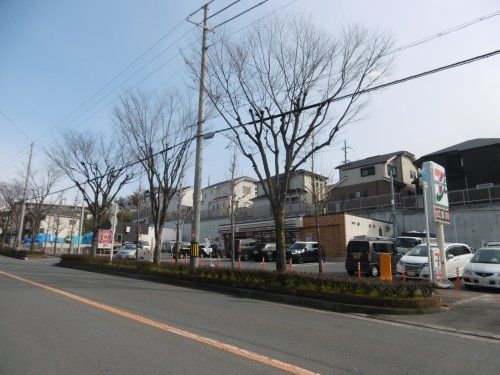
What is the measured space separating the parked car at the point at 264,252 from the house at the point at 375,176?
14.5 m

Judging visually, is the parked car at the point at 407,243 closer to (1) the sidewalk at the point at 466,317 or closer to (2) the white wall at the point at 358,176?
(1) the sidewalk at the point at 466,317

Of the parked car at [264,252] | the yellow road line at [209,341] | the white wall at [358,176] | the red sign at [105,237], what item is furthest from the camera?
the white wall at [358,176]

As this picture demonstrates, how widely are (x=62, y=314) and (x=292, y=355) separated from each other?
4899mm

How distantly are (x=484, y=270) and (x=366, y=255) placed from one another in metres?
5.84

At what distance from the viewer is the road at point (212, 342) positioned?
4.84 metres

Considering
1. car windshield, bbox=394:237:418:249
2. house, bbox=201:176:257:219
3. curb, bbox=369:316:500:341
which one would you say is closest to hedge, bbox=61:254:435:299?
curb, bbox=369:316:500:341

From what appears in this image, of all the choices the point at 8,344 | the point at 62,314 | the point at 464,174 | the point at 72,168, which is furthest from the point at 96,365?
the point at 464,174

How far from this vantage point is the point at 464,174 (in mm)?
38375

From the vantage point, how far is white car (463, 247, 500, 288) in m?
12.6

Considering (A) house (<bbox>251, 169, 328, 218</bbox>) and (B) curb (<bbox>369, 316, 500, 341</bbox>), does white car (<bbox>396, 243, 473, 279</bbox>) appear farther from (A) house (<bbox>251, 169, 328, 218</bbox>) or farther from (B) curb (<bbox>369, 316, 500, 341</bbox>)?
(A) house (<bbox>251, 169, 328, 218</bbox>)

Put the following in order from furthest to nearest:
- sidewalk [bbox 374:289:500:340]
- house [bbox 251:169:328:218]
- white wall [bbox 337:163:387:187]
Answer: white wall [bbox 337:163:387:187] < house [bbox 251:169:328:218] < sidewalk [bbox 374:289:500:340]

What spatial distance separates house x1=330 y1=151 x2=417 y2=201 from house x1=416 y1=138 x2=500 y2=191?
407 cm

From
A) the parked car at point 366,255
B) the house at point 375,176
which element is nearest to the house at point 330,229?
the house at point 375,176

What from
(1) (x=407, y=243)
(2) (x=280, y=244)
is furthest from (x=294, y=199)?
(2) (x=280, y=244)
